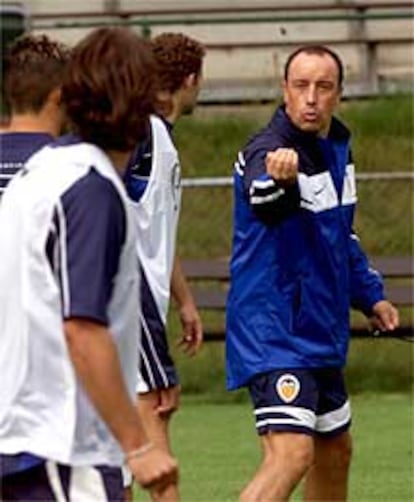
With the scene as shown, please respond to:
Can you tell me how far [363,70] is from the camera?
21.1 meters

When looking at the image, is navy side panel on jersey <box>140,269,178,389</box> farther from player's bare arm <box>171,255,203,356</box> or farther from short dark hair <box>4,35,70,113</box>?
short dark hair <box>4,35,70,113</box>

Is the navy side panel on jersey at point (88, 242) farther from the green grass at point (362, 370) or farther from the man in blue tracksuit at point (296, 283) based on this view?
the green grass at point (362, 370)

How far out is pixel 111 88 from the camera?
17.4 feet

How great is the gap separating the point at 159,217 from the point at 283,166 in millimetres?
945

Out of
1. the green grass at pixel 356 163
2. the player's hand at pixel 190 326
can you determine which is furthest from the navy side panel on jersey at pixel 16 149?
the green grass at pixel 356 163

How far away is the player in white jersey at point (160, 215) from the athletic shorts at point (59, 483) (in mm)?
2516

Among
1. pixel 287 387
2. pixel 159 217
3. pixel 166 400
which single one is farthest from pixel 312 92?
pixel 166 400

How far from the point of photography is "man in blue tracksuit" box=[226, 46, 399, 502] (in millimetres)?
7828

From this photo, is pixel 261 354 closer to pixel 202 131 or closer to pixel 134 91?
pixel 134 91

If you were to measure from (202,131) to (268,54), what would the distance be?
2116mm

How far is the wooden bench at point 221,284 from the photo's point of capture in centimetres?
1591

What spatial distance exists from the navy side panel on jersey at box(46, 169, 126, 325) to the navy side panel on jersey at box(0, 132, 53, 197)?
2.81ft

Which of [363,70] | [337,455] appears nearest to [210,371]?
[363,70]

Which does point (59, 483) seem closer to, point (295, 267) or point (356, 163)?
point (295, 267)
